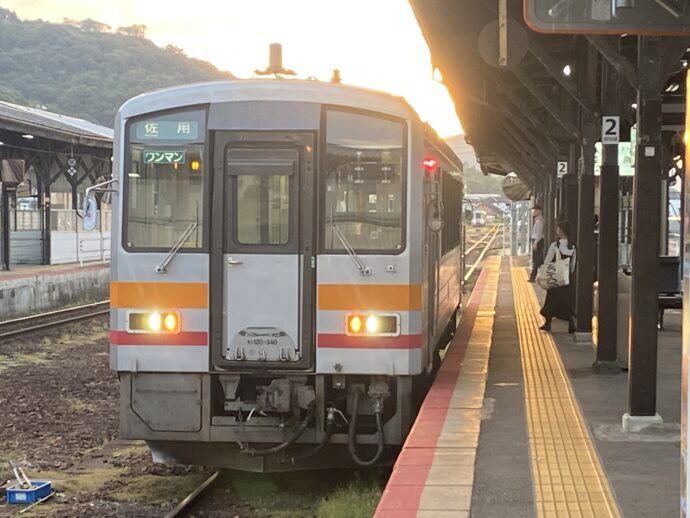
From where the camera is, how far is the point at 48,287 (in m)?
22.2

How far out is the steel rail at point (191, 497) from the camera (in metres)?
6.41

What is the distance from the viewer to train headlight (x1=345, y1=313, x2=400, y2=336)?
653 cm

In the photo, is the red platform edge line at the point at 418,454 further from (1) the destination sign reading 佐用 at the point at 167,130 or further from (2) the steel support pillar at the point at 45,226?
(2) the steel support pillar at the point at 45,226

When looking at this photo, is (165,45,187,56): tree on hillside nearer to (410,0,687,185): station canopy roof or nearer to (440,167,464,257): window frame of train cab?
(410,0,687,185): station canopy roof

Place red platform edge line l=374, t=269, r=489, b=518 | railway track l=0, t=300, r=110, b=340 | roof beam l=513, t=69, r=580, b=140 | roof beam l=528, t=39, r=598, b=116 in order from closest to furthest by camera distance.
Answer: red platform edge line l=374, t=269, r=489, b=518, roof beam l=528, t=39, r=598, b=116, roof beam l=513, t=69, r=580, b=140, railway track l=0, t=300, r=110, b=340

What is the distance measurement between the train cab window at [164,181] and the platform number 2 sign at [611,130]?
4.09 m

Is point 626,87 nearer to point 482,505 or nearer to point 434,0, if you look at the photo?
point 434,0

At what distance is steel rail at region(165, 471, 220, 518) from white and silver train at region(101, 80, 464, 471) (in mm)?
479

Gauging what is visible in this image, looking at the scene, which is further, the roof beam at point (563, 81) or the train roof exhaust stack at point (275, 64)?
the roof beam at point (563, 81)

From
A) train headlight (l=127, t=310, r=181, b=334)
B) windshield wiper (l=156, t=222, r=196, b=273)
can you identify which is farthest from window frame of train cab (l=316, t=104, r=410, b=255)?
train headlight (l=127, t=310, r=181, b=334)

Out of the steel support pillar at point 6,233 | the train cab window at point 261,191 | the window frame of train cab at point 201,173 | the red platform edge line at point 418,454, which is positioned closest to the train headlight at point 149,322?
the window frame of train cab at point 201,173

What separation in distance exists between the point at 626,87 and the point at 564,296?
137 inches

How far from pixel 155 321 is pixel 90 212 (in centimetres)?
89

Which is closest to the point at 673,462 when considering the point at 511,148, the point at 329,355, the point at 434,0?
the point at 329,355
